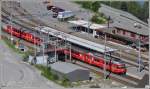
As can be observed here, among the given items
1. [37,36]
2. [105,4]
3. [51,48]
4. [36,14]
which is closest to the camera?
[51,48]

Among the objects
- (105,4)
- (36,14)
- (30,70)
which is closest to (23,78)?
(30,70)

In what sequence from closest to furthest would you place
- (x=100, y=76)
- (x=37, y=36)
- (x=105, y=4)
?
(x=100, y=76) → (x=37, y=36) → (x=105, y=4)

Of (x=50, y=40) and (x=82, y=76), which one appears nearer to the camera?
(x=82, y=76)

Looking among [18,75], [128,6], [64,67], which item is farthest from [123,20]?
[18,75]

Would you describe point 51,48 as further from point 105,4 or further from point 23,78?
point 105,4

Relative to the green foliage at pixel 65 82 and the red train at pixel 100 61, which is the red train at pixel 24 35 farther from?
the green foliage at pixel 65 82

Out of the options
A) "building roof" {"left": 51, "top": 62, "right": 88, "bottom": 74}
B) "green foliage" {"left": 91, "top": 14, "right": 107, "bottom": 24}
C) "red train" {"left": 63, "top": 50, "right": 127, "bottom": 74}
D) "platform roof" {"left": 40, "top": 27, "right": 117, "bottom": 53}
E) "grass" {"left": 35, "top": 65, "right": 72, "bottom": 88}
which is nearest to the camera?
"grass" {"left": 35, "top": 65, "right": 72, "bottom": 88}

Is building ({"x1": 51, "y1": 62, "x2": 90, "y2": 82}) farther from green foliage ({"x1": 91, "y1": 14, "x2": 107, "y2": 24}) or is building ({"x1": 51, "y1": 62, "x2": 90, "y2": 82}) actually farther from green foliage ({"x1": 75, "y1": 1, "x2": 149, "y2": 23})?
green foliage ({"x1": 75, "y1": 1, "x2": 149, "y2": 23})

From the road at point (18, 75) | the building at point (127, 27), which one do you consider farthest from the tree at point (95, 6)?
the road at point (18, 75)

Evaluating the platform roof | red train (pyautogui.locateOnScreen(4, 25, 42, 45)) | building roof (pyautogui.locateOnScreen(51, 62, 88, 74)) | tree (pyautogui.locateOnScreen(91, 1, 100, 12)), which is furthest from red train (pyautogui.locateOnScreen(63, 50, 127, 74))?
tree (pyautogui.locateOnScreen(91, 1, 100, 12))
